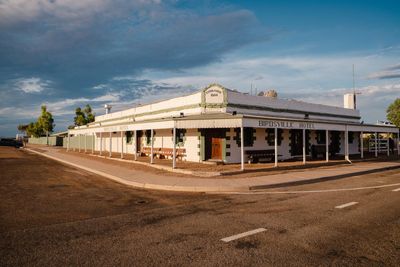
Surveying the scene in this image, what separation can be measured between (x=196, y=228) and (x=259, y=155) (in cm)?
1404

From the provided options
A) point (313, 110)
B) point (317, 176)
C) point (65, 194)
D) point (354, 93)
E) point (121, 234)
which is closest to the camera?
point (121, 234)

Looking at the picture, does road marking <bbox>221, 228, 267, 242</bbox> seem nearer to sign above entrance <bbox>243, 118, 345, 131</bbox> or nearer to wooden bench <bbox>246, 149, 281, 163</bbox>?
sign above entrance <bbox>243, 118, 345, 131</bbox>

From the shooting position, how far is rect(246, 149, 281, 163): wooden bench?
19469 millimetres

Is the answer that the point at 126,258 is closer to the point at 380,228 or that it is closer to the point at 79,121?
the point at 380,228

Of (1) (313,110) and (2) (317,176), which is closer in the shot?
(2) (317,176)

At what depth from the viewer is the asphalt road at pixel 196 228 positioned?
15.9 ft

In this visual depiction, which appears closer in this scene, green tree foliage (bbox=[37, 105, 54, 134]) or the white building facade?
the white building facade

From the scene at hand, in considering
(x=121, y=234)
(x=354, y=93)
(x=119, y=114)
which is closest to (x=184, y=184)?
(x=121, y=234)

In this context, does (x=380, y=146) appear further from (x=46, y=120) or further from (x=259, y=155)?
(x=46, y=120)

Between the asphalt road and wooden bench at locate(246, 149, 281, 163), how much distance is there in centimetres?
897

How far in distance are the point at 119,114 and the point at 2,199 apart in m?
26.5

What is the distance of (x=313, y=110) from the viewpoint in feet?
91.8

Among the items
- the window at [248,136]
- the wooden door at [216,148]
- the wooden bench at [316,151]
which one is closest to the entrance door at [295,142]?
the wooden bench at [316,151]

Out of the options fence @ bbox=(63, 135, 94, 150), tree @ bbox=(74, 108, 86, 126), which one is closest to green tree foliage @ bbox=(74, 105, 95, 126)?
tree @ bbox=(74, 108, 86, 126)
